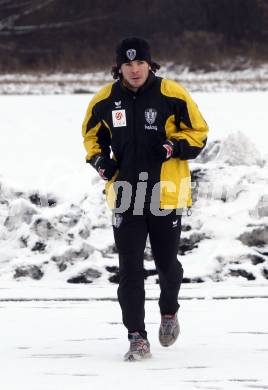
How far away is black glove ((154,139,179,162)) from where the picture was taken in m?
5.72

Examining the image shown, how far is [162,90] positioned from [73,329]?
1680 millimetres

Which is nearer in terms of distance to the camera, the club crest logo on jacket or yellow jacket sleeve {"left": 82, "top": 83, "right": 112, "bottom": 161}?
the club crest logo on jacket

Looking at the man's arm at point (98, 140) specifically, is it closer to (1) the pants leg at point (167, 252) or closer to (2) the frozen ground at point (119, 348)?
(1) the pants leg at point (167, 252)

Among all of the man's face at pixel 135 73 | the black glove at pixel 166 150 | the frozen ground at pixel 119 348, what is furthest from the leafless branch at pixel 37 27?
the black glove at pixel 166 150

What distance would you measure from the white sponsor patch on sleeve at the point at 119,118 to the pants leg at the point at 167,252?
1.49 ft

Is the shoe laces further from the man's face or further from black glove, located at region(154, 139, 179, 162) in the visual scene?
the man's face

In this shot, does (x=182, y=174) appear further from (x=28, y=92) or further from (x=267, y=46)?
(x=267, y=46)

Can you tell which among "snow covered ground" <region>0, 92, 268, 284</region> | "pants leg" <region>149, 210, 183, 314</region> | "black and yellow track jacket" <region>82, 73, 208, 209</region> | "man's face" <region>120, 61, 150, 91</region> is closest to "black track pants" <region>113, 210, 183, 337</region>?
"pants leg" <region>149, 210, 183, 314</region>

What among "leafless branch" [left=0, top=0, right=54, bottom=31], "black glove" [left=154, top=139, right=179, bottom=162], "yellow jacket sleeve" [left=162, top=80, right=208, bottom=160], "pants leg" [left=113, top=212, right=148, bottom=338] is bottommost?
"pants leg" [left=113, top=212, right=148, bottom=338]

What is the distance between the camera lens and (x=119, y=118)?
5.82 meters

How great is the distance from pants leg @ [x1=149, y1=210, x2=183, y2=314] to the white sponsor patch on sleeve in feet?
1.49

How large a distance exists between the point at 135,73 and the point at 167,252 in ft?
2.83

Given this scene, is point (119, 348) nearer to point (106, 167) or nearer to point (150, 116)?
point (106, 167)

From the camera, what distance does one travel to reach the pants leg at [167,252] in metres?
5.90
